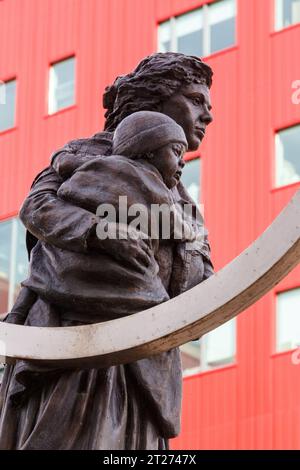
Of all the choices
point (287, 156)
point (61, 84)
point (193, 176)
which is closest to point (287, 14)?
point (287, 156)

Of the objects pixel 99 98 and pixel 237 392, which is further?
pixel 99 98

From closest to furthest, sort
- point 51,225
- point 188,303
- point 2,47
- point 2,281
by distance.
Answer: point 188,303, point 51,225, point 2,281, point 2,47

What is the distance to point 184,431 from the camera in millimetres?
27406

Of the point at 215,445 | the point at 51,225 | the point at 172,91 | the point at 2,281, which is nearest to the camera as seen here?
the point at 51,225

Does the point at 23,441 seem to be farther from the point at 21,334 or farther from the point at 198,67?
the point at 198,67

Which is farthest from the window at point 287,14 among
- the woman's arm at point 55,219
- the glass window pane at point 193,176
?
the woman's arm at point 55,219

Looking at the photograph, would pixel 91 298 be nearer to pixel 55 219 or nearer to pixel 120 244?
pixel 120 244

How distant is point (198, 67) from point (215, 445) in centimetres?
1955

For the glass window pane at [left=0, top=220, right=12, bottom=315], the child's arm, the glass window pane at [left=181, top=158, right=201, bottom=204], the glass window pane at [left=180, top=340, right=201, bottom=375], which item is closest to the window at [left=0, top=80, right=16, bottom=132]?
the glass window pane at [left=0, top=220, right=12, bottom=315]

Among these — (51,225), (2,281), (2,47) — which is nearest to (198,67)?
(51,225)

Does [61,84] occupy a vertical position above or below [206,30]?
above

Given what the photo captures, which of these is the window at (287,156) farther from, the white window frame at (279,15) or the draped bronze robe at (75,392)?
the draped bronze robe at (75,392)

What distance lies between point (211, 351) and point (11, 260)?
4381 mm

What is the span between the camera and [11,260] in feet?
100
